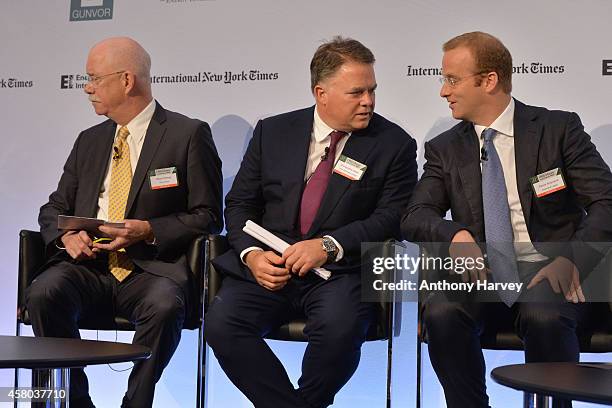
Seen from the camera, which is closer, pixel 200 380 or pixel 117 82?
pixel 200 380

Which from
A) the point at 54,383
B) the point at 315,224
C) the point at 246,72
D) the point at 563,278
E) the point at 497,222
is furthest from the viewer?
the point at 246,72

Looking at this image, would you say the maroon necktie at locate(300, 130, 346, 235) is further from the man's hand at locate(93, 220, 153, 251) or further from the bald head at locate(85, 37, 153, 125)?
the bald head at locate(85, 37, 153, 125)

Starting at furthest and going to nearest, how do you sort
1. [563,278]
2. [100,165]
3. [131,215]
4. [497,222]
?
[100,165], [131,215], [497,222], [563,278]

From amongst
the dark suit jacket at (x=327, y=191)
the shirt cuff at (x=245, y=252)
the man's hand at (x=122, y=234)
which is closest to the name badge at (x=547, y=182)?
the dark suit jacket at (x=327, y=191)

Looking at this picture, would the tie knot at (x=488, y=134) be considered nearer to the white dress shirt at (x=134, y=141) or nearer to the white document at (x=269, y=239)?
the white document at (x=269, y=239)

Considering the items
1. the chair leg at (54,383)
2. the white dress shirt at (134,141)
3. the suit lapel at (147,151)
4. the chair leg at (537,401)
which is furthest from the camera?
the white dress shirt at (134,141)

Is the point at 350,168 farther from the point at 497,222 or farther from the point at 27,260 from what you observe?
the point at 27,260

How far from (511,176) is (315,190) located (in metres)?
0.75

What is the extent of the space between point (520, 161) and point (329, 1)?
151cm

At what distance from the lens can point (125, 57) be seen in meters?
4.00

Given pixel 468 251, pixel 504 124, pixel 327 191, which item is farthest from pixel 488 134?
pixel 327 191

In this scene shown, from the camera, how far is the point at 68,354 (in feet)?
7.64

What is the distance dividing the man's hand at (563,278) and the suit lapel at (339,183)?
2.67 feet

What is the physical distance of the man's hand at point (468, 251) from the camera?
3.20 metres
